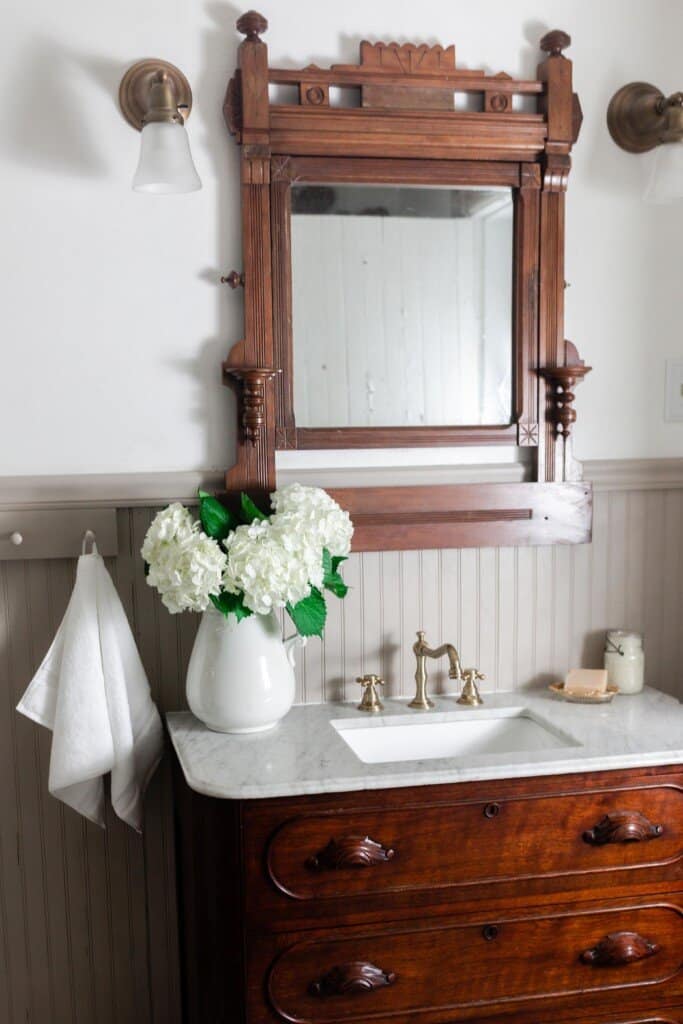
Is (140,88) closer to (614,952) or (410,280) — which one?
(410,280)

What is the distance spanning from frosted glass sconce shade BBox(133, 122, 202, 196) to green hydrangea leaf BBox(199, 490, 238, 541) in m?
0.56

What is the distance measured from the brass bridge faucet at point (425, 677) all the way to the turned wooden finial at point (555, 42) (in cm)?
119

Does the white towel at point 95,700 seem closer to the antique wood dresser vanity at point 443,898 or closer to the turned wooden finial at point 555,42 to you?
the antique wood dresser vanity at point 443,898

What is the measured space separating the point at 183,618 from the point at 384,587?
16.2 inches

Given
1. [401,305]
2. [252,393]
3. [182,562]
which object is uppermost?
[401,305]

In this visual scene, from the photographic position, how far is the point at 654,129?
2160mm

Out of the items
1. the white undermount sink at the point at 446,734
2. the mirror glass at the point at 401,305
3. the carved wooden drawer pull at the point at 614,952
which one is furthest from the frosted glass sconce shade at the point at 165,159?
the carved wooden drawer pull at the point at 614,952

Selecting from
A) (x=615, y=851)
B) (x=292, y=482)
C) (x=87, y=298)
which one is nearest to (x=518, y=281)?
(x=292, y=482)

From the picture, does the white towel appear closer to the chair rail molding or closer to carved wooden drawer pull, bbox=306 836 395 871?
the chair rail molding

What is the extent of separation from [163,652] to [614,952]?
3.24 feet

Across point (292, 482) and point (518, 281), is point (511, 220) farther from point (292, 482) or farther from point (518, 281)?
point (292, 482)

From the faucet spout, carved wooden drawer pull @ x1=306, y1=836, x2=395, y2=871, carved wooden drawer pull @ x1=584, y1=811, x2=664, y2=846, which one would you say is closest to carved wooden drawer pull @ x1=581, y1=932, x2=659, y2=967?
carved wooden drawer pull @ x1=584, y1=811, x2=664, y2=846

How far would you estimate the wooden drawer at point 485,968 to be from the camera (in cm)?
167

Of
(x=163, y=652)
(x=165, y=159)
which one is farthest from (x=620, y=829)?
(x=165, y=159)
